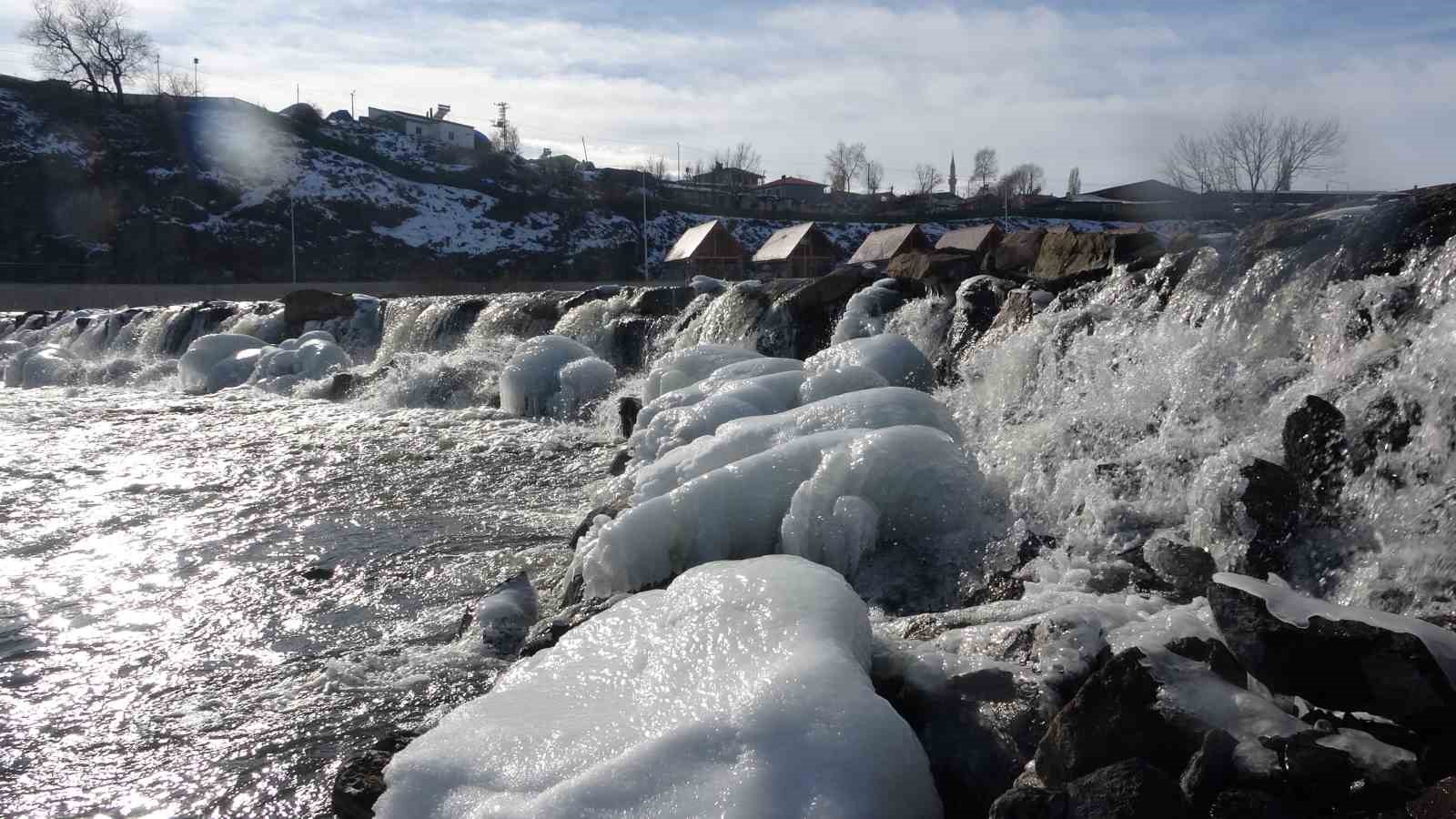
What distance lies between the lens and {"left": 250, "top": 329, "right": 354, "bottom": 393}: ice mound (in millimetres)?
14789

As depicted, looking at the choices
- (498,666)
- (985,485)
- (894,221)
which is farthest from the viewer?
(894,221)

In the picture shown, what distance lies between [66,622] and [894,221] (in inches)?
2163

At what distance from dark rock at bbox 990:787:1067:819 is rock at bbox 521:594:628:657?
1.93 metres

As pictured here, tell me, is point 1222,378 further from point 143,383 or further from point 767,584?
point 143,383

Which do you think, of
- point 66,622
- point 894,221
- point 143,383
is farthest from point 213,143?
point 66,622

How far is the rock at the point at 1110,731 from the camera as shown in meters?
2.43

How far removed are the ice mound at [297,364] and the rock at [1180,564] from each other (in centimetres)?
1301

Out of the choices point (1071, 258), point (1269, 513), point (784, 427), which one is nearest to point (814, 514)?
point (784, 427)

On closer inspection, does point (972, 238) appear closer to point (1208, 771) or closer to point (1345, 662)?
point (1345, 662)

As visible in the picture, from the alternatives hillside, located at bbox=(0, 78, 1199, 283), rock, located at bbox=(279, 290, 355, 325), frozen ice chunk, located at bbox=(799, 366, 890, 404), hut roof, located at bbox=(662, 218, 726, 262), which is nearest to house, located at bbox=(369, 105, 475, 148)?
hillside, located at bbox=(0, 78, 1199, 283)

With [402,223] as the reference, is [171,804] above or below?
below

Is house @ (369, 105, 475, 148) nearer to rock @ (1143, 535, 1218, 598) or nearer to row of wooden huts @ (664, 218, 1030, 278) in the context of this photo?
row of wooden huts @ (664, 218, 1030, 278)

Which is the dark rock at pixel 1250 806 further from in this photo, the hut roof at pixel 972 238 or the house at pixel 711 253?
the house at pixel 711 253

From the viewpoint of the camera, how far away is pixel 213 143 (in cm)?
5184
